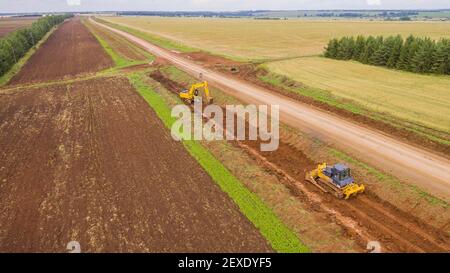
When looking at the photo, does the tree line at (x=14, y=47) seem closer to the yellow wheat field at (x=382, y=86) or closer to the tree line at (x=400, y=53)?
the yellow wheat field at (x=382, y=86)

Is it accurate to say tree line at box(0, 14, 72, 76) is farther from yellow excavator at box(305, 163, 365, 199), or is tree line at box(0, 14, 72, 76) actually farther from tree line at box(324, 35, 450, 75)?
yellow excavator at box(305, 163, 365, 199)

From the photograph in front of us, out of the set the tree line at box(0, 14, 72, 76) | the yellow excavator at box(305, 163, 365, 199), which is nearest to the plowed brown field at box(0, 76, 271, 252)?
the yellow excavator at box(305, 163, 365, 199)

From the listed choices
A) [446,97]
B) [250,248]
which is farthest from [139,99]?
[446,97]

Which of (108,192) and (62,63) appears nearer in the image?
(108,192)

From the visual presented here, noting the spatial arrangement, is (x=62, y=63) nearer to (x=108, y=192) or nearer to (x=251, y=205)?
(x=108, y=192)

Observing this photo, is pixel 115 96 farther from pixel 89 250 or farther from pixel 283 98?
pixel 89 250

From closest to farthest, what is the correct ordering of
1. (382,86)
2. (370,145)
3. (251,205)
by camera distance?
(251,205), (370,145), (382,86)

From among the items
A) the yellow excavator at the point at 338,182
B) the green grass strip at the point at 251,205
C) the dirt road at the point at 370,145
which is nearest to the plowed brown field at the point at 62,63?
the dirt road at the point at 370,145

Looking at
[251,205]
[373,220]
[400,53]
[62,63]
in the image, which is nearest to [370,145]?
[373,220]

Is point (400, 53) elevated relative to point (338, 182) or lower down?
elevated
